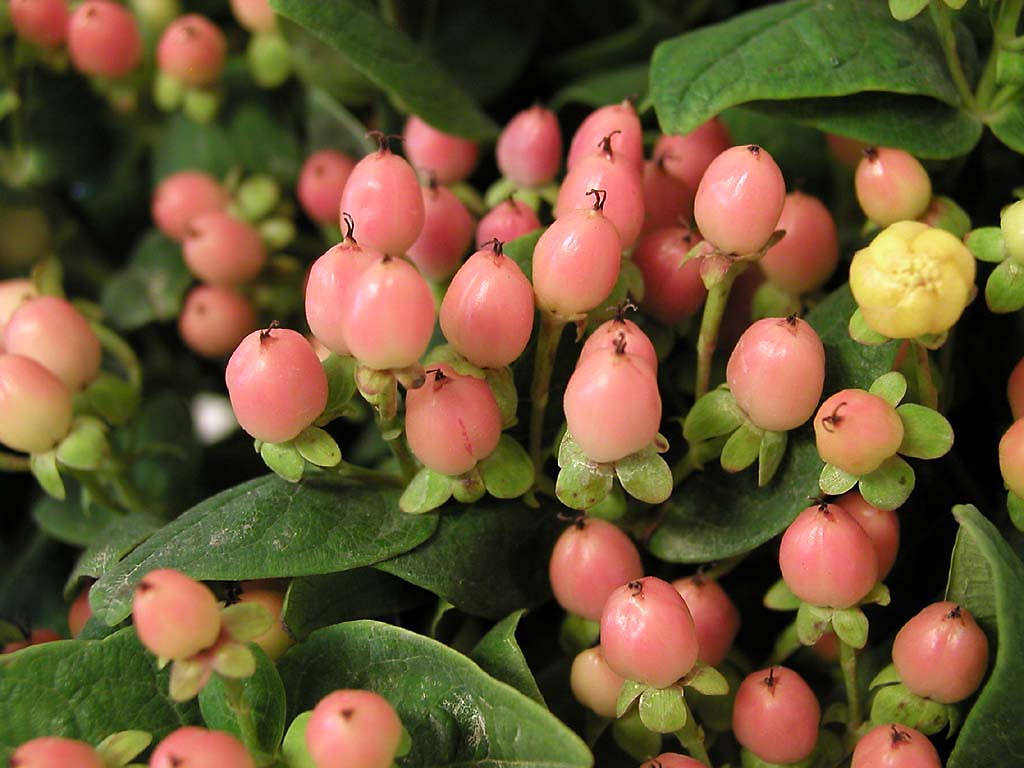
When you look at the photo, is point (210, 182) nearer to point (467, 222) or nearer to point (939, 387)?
point (467, 222)

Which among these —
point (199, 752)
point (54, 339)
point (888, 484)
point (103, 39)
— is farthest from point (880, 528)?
point (103, 39)

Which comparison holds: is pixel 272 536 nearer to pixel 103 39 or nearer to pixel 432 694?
pixel 432 694

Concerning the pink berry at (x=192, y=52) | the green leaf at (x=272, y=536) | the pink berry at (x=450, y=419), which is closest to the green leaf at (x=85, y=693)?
the green leaf at (x=272, y=536)

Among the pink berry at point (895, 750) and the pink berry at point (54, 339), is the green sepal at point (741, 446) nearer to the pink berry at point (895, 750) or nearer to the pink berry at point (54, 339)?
the pink berry at point (895, 750)

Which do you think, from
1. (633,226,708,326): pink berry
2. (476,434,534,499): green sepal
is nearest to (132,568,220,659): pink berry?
(476,434,534,499): green sepal

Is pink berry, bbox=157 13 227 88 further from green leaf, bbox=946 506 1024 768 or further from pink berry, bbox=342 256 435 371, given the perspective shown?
green leaf, bbox=946 506 1024 768
